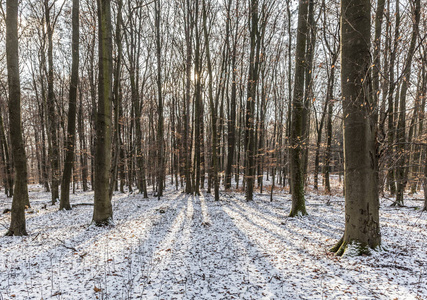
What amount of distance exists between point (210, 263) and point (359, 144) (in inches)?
169

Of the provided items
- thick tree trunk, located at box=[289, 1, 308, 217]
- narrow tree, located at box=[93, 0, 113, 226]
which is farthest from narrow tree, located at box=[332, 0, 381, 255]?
narrow tree, located at box=[93, 0, 113, 226]

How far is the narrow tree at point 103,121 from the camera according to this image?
7961mm

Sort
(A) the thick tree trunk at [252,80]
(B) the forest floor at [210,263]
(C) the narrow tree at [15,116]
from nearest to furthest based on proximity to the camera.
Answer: (B) the forest floor at [210,263] < (C) the narrow tree at [15,116] < (A) the thick tree trunk at [252,80]

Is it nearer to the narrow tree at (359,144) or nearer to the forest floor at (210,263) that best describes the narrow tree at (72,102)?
the forest floor at (210,263)

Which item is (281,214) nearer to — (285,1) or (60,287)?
(60,287)

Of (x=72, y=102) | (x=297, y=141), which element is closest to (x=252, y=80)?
(x=297, y=141)

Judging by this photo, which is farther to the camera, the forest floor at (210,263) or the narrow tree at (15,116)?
the narrow tree at (15,116)

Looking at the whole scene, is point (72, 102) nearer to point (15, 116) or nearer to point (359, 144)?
point (15, 116)

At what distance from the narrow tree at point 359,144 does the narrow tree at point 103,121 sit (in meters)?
7.60

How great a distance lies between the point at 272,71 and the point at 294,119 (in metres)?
16.9

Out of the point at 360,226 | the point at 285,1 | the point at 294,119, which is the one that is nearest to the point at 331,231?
the point at 360,226

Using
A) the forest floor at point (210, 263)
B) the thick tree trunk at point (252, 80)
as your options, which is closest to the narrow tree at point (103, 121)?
the forest floor at point (210, 263)

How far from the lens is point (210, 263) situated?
501 cm

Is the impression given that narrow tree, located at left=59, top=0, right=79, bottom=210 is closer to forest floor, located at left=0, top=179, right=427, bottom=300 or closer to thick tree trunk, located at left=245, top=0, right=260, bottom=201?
forest floor, located at left=0, top=179, right=427, bottom=300
